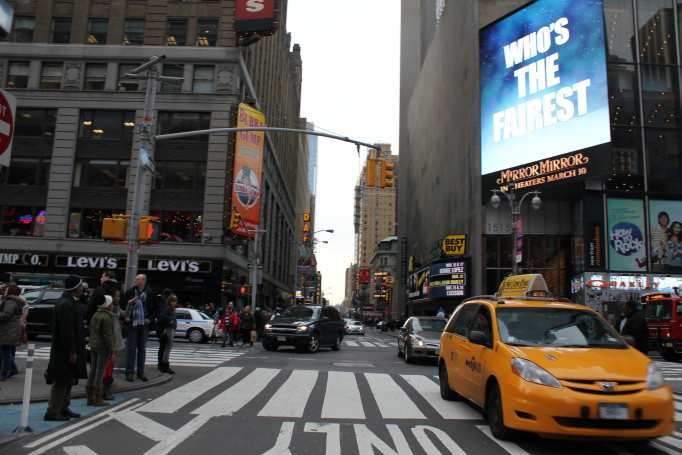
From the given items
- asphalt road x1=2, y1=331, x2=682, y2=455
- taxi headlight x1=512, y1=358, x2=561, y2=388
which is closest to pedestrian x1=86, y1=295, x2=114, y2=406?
asphalt road x1=2, y1=331, x2=682, y2=455

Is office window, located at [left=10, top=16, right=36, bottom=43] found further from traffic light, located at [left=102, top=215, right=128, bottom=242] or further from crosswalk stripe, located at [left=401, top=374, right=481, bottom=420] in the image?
crosswalk stripe, located at [left=401, top=374, right=481, bottom=420]

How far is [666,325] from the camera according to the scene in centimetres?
2128

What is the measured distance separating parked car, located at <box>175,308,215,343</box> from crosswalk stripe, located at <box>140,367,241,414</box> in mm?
11221

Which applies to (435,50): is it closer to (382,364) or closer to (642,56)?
(642,56)

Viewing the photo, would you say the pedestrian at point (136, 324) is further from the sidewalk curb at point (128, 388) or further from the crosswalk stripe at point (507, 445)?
the crosswalk stripe at point (507, 445)

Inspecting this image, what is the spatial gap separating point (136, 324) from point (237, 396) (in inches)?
104

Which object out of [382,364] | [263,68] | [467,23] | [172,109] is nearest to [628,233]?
[467,23]

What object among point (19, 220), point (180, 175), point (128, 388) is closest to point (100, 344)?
point (128, 388)

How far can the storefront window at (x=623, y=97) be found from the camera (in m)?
34.9

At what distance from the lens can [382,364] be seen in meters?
16.9

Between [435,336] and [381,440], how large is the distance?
37.1 ft

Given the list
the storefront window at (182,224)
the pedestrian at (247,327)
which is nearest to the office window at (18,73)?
the storefront window at (182,224)

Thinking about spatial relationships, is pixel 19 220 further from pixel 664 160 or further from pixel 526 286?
pixel 664 160

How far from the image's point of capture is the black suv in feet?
65.9
